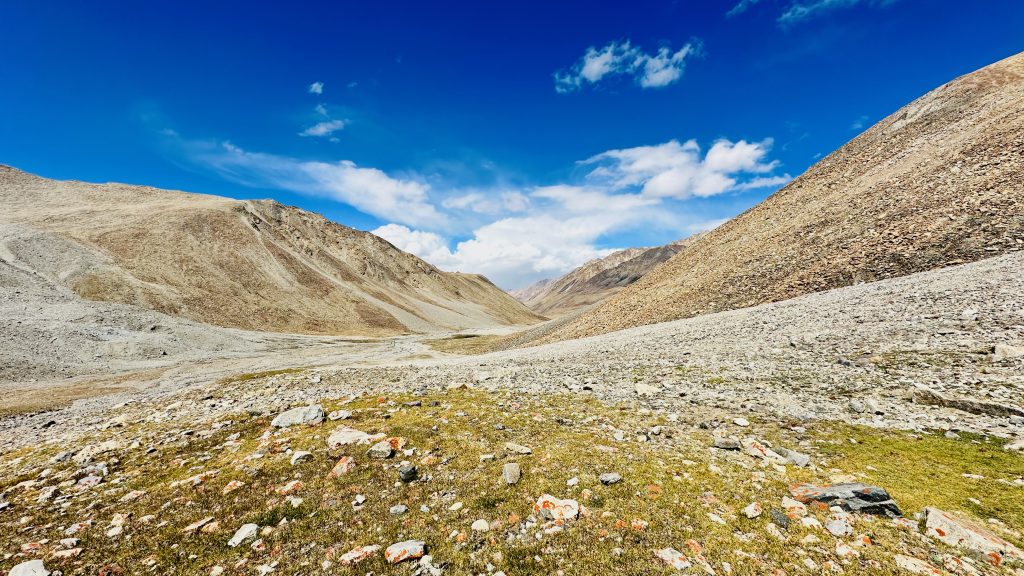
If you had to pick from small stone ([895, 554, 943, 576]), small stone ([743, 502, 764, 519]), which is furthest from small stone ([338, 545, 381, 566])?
small stone ([895, 554, 943, 576])

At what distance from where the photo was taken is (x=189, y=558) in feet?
20.1

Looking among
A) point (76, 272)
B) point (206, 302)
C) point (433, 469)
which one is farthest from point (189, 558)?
point (76, 272)

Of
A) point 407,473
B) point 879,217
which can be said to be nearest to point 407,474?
point 407,473

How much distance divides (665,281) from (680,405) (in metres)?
45.2

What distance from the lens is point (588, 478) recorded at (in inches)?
320

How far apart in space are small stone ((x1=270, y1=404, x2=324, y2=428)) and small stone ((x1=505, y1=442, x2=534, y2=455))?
6.92m

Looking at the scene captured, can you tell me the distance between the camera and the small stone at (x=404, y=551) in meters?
5.86

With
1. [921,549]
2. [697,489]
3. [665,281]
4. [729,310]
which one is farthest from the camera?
[665,281]

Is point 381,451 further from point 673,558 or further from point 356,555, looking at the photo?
point 673,558

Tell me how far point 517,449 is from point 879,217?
48.0m

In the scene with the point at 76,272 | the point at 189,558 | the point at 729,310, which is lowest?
the point at 189,558

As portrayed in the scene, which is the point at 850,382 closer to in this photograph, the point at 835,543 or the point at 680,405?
the point at 680,405

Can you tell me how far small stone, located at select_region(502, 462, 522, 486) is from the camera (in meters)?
8.19

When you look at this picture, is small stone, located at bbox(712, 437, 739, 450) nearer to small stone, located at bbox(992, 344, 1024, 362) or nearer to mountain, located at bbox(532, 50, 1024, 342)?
small stone, located at bbox(992, 344, 1024, 362)
